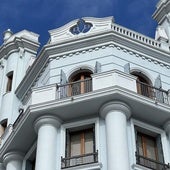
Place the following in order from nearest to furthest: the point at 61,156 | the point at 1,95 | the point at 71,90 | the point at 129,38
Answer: the point at 61,156 < the point at 71,90 < the point at 129,38 < the point at 1,95

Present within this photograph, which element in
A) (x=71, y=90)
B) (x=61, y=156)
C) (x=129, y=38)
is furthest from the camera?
(x=129, y=38)

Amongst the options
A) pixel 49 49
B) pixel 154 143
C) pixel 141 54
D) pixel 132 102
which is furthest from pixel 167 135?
pixel 49 49

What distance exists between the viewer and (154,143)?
80.4 ft

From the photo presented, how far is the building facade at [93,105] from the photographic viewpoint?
2302 centimetres

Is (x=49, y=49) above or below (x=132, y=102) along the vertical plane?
above

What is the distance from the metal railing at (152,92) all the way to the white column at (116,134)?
2025 mm

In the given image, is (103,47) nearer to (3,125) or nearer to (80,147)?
Answer: (80,147)

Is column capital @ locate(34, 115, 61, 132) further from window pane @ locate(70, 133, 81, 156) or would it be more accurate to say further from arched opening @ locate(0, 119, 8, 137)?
arched opening @ locate(0, 119, 8, 137)

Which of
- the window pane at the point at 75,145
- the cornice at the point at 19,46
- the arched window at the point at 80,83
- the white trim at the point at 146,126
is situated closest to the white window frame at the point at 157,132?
the white trim at the point at 146,126

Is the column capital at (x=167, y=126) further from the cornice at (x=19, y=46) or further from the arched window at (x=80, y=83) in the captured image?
the cornice at (x=19, y=46)

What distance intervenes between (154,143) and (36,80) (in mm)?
6975

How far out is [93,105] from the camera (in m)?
24.0

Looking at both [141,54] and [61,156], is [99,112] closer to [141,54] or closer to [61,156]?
[61,156]

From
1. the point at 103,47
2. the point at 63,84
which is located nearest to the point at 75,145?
the point at 63,84
